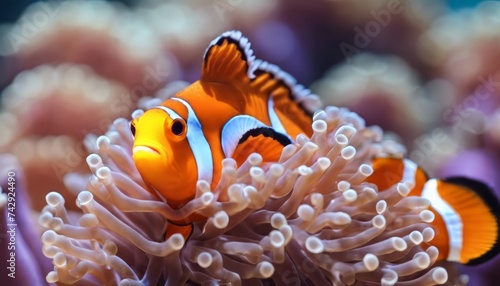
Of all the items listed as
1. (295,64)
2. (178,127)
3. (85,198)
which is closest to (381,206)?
(178,127)

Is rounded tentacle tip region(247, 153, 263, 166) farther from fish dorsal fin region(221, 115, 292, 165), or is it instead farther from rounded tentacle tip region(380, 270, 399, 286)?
rounded tentacle tip region(380, 270, 399, 286)

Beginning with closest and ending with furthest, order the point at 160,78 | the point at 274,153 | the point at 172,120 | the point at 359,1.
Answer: the point at 172,120 < the point at 274,153 < the point at 160,78 < the point at 359,1

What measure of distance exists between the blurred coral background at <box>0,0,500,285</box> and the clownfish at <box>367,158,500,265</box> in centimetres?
12

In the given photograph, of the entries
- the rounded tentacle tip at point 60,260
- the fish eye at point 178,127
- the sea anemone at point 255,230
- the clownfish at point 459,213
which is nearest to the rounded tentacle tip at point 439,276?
the sea anemone at point 255,230

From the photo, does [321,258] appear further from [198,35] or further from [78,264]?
[198,35]

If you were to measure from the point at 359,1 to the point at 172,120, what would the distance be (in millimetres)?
869

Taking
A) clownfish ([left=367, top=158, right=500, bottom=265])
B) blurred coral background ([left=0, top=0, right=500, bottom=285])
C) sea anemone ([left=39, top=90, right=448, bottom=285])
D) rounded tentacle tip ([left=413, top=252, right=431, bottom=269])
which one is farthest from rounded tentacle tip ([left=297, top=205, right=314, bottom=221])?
blurred coral background ([left=0, top=0, right=500, bottom=285])

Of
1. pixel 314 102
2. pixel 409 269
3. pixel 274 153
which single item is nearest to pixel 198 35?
pixel 314 102

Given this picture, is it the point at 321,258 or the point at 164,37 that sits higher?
the point at 164,37

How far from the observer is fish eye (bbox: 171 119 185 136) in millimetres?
821

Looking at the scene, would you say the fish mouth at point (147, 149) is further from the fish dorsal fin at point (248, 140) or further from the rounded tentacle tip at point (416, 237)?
the rounded tentacle tip at point (416, 237)

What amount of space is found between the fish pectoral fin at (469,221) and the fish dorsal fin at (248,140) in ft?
1.18

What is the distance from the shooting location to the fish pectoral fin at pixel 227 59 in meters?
1.01

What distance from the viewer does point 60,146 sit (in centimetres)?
114
